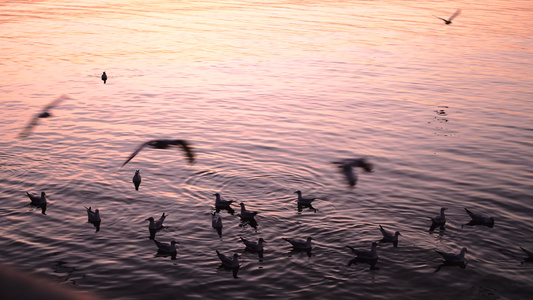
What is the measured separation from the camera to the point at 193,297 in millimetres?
→ 16078

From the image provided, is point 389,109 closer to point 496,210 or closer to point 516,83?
point 516,83

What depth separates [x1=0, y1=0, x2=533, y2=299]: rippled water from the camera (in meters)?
17.6

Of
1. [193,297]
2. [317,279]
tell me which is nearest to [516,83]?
[317,279]

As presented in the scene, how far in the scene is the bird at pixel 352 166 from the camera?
992 inches

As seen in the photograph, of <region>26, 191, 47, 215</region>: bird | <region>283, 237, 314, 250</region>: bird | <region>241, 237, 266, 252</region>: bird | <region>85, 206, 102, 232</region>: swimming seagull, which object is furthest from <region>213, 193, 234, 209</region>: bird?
<region>26, 191, 47, 215</region>: bird

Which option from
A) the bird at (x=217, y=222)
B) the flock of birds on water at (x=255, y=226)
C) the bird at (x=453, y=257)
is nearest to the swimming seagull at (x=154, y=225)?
the flock of birds on water at (x=255, y=226)

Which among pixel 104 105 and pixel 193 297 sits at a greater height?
pixel 104 105

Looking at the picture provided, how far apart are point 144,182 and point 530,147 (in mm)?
18913

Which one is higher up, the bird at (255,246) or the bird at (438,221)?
the bird at (438,221)

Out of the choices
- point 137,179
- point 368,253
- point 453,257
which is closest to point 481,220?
point 453,257

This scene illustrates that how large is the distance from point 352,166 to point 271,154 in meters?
4.46

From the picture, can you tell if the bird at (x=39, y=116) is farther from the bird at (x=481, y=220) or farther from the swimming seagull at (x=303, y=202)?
the bird at (x=481, y=220)

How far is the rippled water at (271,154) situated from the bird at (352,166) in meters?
0.40

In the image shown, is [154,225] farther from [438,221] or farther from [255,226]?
[438,221]
